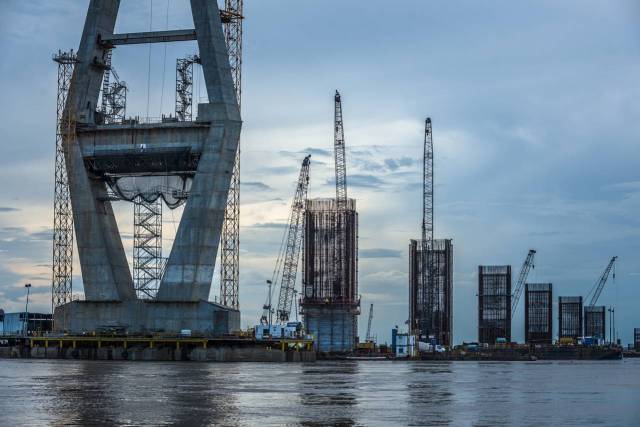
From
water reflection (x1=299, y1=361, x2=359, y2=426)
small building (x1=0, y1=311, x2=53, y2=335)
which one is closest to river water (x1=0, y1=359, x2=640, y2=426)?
water reflection (x1=299, y1=361, x2=359, y2=426)

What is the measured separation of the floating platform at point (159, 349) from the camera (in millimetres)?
123375

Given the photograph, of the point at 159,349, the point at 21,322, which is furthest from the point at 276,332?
the point at 21,322

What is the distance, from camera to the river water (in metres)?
47.0

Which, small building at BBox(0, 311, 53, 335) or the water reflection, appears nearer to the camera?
the water reflection

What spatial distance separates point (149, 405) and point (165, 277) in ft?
225

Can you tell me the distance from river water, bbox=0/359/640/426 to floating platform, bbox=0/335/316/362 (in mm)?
38937

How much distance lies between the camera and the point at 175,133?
121 meters

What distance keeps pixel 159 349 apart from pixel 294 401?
227ft

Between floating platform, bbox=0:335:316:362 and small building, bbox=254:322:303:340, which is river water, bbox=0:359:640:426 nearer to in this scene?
floating platform, bbox=0:335:316:362

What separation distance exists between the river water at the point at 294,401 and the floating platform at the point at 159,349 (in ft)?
128

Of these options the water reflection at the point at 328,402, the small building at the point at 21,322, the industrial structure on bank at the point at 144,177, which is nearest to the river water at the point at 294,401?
the water reflection at the point at 328,402

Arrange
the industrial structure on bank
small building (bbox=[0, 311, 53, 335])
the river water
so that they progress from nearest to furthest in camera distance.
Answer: the river water → the industrial structure on bank → small building (bbox=[0, 311, 53, 335])

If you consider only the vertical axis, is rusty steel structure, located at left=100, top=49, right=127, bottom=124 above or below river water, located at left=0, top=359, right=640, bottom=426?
above

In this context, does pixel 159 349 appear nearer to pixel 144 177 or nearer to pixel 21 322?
pixel 144 177
